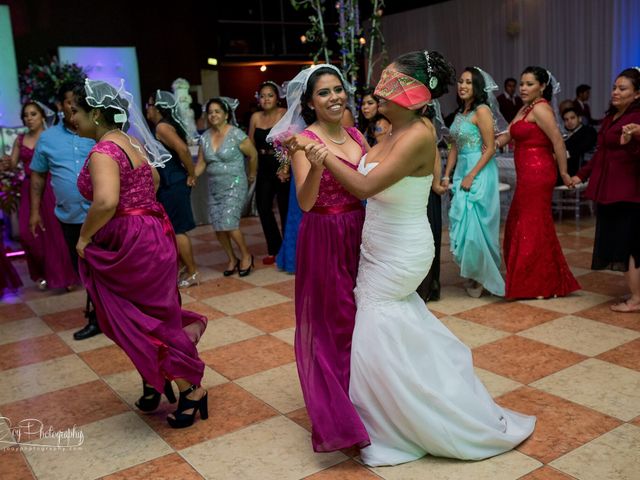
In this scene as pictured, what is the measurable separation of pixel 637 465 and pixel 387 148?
4.95ft

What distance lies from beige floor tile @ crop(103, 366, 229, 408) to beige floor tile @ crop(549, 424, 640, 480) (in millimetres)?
1788

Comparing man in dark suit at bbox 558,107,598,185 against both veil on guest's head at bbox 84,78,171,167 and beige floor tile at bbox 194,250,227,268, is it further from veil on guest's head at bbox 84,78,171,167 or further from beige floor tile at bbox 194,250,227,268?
veil on guest's head at bbox 84,78,171,167

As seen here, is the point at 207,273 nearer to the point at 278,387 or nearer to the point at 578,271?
the point at 278,387

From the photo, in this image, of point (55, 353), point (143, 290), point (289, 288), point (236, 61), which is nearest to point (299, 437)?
point (143, 290)

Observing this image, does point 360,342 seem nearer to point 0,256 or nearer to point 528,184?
point 528,184

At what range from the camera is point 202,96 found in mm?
14500

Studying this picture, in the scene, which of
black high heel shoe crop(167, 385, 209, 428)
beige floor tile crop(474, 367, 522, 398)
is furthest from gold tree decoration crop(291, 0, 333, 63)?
black high heel shoe crop(167, 385, 209, 428)

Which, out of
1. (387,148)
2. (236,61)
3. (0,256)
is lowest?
(0,256)

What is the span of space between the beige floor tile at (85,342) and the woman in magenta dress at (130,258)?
4.37 ft

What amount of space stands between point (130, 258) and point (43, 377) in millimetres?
1364

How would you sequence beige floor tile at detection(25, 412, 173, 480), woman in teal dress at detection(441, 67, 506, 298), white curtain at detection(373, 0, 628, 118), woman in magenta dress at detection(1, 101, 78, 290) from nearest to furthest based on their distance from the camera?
beige floor tile at detection(25, 412, 173, 480) → woman in teal dress at detection(441, 67, 506, 298) → woman in magenta dress at detection(1, 101, 78, 290) → white curtain at detection(373, 0, 628, 118)

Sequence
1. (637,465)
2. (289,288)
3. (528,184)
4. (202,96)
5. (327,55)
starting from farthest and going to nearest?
1. (202,96)
2. (327,55)
3. (289,288)
4. (528,184)
5. (637,465)

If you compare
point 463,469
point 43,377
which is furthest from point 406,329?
point 43,377

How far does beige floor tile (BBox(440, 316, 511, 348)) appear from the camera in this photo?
3.93 m
